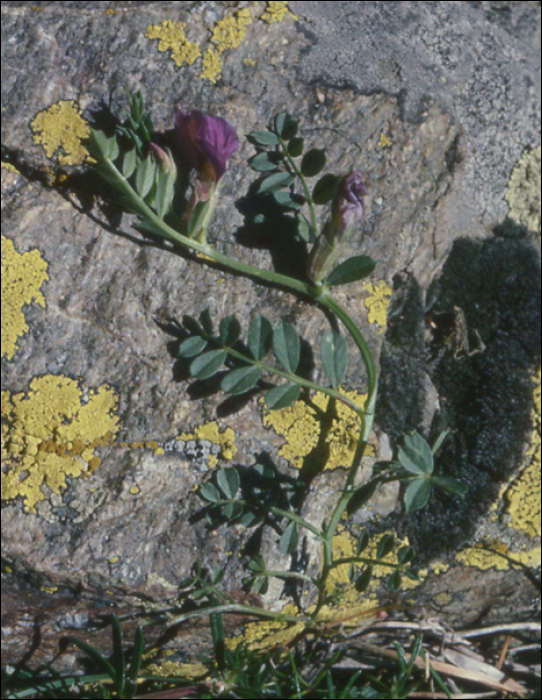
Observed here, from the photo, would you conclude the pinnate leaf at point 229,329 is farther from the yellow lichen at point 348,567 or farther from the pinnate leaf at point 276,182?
the yellow lichen at point 348,567

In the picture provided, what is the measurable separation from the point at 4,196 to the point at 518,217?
1.73 m

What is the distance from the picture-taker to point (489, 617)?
202 centimetres

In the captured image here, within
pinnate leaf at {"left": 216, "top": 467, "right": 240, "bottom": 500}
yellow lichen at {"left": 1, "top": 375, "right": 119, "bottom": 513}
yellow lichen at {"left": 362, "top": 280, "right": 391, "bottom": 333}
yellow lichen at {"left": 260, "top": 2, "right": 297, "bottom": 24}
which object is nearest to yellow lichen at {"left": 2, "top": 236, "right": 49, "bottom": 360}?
yellow lichen at {"left": 1, "top": 375, "right": 119, "bottom": 513}

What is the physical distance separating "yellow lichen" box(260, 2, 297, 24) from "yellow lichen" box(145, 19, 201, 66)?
263 mm

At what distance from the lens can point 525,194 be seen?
6.85ft

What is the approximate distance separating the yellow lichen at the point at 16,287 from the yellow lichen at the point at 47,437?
0.15 metres

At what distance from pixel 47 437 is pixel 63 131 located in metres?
0.90

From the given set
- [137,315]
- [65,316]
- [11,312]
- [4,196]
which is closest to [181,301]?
[137,315]

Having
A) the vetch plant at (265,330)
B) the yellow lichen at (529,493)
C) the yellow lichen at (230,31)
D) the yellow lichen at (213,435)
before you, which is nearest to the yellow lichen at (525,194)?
the yellow lichen at (529,493)

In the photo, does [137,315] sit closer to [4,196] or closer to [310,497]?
[4,196]

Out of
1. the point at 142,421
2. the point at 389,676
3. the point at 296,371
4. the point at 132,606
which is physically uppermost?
the point at 296,371

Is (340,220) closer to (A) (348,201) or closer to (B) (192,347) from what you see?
(A) (348,201)

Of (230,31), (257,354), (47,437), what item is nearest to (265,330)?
(257,354)

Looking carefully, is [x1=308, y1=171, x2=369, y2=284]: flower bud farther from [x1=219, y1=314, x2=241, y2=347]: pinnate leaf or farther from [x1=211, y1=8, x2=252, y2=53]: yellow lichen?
[x1=211, y1=8, x2=252, y2=53]: yellow lichen
